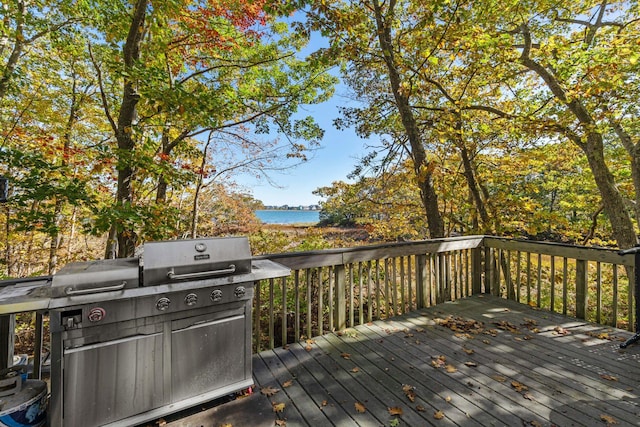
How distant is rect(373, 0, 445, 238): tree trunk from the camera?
4.20m

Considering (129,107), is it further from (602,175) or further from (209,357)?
(602,175)

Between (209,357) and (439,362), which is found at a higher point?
(209,357)

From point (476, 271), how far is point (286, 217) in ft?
34.6

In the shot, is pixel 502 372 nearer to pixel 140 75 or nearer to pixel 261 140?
pixel 140 75

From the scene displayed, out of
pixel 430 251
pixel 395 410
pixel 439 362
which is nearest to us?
pixel 395 410

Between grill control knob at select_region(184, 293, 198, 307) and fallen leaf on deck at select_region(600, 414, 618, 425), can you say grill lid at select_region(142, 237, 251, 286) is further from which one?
fallen leaf on deck at select_region(600, 414, 618, 425)

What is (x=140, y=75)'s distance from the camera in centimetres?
318

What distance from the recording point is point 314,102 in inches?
268

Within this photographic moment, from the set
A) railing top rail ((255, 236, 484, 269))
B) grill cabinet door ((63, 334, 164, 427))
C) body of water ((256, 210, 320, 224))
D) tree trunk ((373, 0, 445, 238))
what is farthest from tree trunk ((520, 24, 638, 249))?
body of water ((256, 210, 320, 224))

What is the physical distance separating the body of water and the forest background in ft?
11.6

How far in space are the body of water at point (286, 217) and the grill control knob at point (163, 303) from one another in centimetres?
882

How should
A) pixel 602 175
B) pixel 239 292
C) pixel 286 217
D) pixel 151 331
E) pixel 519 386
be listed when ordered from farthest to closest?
1. pixel 286 217
2. pixel 602 175
3. pixel 519 386
4. pixel 239 292
5. pixel 151 331

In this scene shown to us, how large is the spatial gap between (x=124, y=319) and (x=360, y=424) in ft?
5.21

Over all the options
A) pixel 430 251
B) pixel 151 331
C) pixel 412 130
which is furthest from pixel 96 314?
pixel 412 130
